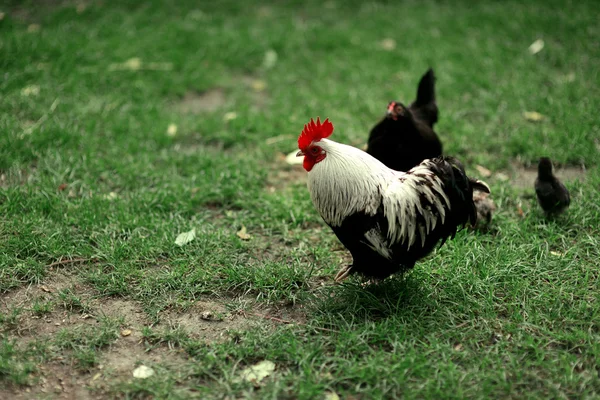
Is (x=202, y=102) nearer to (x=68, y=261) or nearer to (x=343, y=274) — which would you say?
(x=68, y=261)

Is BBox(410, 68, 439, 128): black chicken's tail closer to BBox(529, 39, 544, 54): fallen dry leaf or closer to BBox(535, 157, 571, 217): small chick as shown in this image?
BBox(535, 157, 571, 217): small chick

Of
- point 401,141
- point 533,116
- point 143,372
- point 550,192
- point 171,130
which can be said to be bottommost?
point 143,372

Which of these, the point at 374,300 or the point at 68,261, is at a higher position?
the point at 374,300

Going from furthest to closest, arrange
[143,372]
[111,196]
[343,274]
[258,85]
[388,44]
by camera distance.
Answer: [388,44] → [258,85] → [111,196] → [343,274] → [143,372]

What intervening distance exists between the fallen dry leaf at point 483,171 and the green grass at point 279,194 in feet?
0.29

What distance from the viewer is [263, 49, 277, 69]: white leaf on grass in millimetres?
7027

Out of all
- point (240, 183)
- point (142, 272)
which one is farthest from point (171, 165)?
point (142, 272)

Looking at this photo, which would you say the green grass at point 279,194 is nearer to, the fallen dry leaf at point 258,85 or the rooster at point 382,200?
the fallen dry leaf at point 258,85

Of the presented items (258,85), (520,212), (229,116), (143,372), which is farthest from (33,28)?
(520,212)

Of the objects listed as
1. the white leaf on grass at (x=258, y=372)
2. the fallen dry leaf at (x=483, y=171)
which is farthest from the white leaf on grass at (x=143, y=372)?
the fallen dry leaf at (x=483, y=171)

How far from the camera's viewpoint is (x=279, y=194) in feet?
16.2

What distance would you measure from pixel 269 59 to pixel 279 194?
280 cm

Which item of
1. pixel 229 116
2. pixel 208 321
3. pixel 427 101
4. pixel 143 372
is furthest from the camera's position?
pixel 229 116

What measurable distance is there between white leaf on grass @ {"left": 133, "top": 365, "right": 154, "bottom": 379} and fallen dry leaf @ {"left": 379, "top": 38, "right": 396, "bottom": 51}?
5.47 meters
